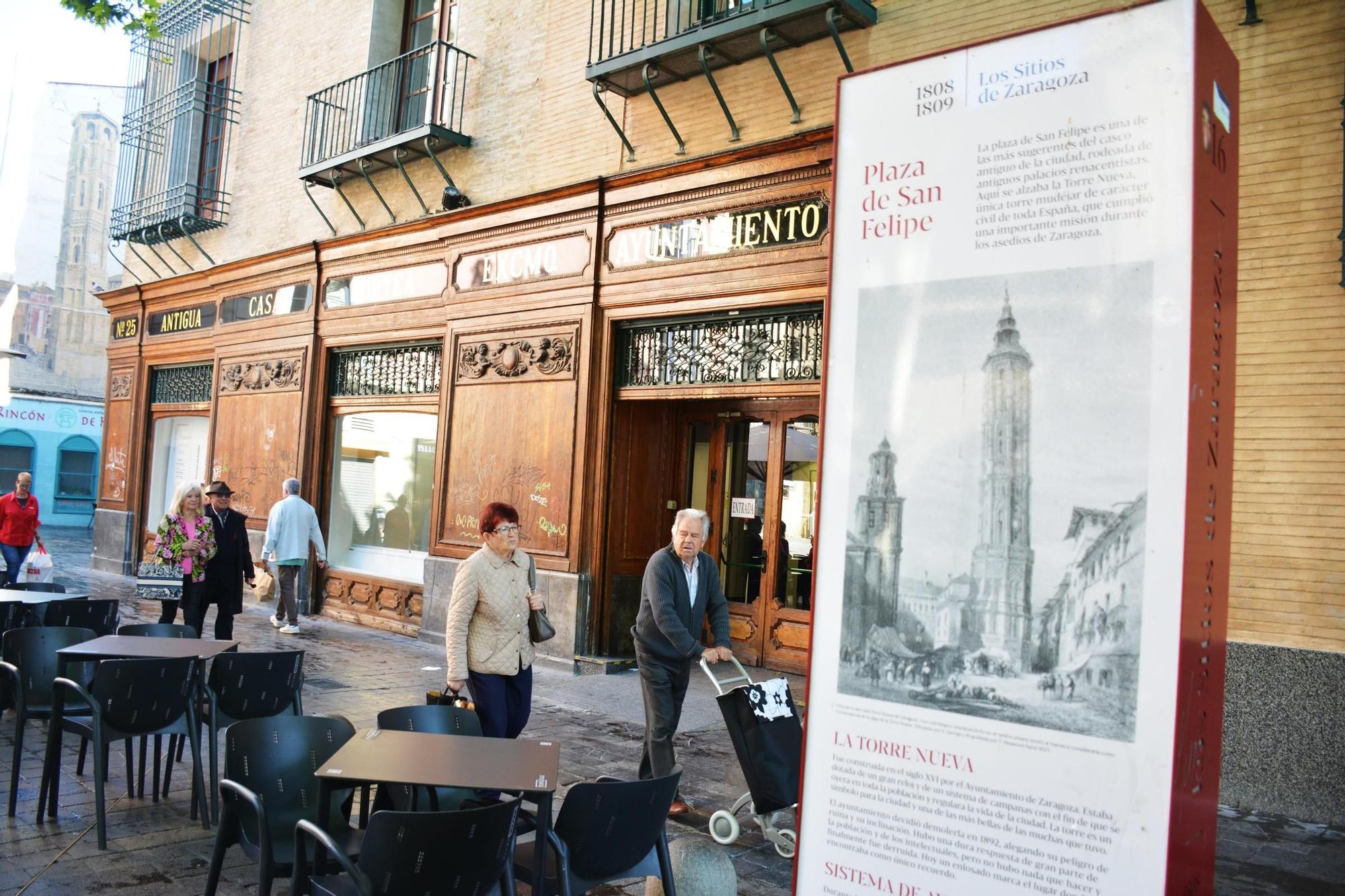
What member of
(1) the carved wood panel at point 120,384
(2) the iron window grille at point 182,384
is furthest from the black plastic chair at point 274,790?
(1) the carved wood panel at point 120,384

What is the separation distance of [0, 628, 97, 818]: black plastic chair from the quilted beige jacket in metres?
2.39

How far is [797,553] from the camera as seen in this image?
9.80 m

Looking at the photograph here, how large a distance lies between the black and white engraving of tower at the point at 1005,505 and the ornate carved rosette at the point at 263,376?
13.3m

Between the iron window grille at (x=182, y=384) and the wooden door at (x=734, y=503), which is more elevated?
the iron window grille at (x=182, y=384)

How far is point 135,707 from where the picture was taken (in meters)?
5.30

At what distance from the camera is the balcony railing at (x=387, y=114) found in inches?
492

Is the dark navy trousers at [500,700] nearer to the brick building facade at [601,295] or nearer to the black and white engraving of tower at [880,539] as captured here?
the black and white engraving of tower at [880,539]

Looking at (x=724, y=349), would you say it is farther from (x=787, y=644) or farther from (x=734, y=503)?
(x=787, y=644)

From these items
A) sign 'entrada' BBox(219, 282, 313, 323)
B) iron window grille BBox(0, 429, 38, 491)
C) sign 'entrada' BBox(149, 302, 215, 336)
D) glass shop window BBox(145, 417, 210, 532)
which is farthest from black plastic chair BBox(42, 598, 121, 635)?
iron window grille BBox(0, 429, 38, 491)

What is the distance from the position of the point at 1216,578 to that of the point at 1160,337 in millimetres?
703

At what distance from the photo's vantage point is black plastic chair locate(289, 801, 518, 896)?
3.11 metres

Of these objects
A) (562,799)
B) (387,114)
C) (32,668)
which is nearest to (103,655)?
(32,668)

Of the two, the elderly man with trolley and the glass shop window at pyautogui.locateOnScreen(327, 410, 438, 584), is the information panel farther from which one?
the glass shop window at pyautogui.locateOnScreen(327, 410, 438, 584)

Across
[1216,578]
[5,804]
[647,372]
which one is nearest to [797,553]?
[647,372]
